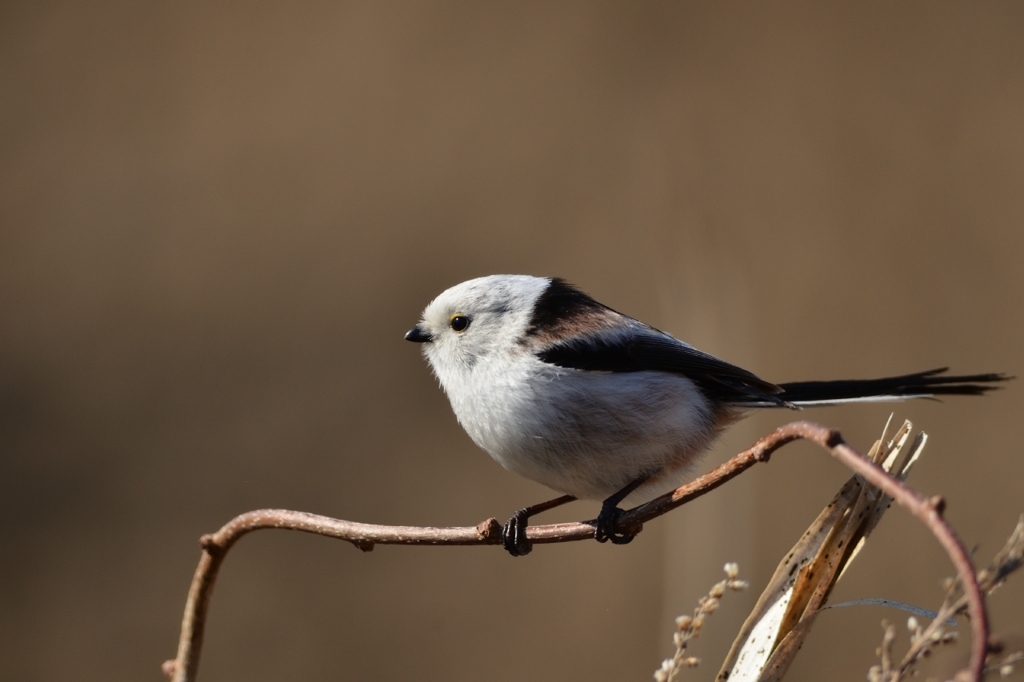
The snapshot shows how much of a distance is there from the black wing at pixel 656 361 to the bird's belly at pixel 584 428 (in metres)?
0.03

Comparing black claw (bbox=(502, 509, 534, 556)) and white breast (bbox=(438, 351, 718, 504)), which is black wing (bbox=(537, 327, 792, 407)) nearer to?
white breast (bbox=(438, 351, 718, 504))

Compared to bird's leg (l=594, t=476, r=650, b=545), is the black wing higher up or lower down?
higher up

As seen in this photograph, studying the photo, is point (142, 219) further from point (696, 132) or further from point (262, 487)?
point (696, 132)

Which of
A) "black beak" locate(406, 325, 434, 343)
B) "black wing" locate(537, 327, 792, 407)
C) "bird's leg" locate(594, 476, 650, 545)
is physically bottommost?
"bird's leg" locate(594, 476, 650, 545)

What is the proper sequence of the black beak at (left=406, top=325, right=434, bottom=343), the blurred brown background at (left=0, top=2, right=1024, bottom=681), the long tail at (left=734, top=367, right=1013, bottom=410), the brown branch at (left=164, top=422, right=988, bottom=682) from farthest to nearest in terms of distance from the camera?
the blurred brown background at (left=0, top=2, right=1024, bottom=681) → the black beak at (left=406, top=325, right=434, bottom=343) → the long tail at (left=734, top=367, right=1013, bottom=410) → the brown branch at (left=164, top=422, right=988, bottom=682)

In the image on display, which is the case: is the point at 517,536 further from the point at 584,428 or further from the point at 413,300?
the point at 413,300

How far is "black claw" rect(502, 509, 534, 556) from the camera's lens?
4.41 feet

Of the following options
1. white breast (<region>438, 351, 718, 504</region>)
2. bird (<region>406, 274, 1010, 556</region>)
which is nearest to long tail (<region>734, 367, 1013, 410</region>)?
bird (<region>406, 274, 1010, 556</region>)

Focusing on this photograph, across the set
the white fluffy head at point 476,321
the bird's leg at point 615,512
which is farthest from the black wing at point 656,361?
the bird's leg at point 615,512

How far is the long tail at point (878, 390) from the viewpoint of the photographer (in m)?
1.27

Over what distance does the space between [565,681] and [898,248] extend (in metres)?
2.14

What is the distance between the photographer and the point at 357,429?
318 centimetres

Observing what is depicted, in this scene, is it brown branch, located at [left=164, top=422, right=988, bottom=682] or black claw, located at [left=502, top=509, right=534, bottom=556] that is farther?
black claw, located at [left=502, top=509, right=534, bottom=556]

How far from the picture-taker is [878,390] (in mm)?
1437
